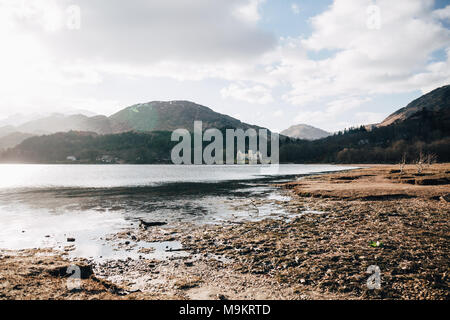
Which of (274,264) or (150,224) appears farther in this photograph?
(150,224)

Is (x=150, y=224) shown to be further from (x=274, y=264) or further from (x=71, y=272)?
(x=274, y=264)

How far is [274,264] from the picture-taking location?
17.0 meters

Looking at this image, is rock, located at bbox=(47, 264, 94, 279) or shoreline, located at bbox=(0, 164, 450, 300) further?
rock, located at bbox=(47, 264, 94, 279)

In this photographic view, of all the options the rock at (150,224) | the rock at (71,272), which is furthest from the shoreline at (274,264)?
the rock at (150,224)

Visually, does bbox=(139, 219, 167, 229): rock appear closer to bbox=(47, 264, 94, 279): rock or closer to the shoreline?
the shoreline

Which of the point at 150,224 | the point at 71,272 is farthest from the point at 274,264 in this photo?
the point at 150,224

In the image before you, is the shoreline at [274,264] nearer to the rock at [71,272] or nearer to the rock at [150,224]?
the rock at [71,272]

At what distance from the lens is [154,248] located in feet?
72.3

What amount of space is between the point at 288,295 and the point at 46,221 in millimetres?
34591

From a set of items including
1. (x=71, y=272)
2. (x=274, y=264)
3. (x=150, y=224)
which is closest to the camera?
(x=71, y=272)

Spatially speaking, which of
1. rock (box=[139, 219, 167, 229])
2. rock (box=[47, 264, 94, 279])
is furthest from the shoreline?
rock (box=[139, 219, 167, 229])

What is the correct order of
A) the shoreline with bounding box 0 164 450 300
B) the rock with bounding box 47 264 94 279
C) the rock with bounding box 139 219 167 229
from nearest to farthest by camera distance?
the shoreline with bounding box 0 164 450 300 < the rock with bounding box 47 264 94 279 < the rock with bounding box 139 219 167 229

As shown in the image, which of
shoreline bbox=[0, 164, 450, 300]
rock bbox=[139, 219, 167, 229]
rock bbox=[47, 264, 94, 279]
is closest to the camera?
shoreline bbox=[0, 164, 450, 300]

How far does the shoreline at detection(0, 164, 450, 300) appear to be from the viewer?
13.1m
